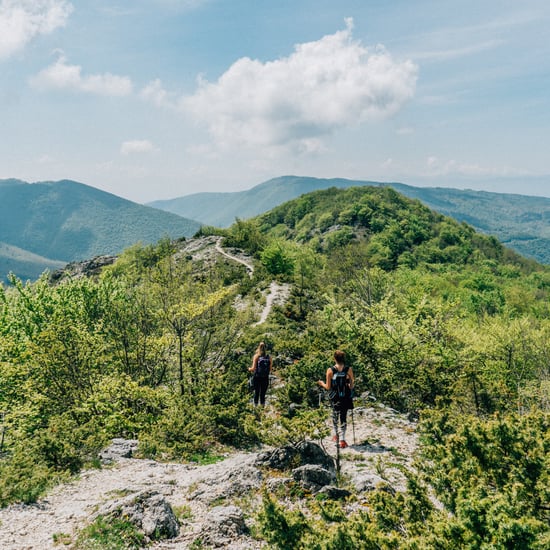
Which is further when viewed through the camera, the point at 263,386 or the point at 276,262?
the point at 276,262

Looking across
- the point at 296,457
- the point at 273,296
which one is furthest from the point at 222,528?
the point at 273,296

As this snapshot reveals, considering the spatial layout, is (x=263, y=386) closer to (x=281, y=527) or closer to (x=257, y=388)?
(x=257, y=388)

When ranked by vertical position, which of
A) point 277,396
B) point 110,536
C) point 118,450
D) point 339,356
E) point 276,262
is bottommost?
point 277,396

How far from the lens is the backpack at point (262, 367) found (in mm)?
14516

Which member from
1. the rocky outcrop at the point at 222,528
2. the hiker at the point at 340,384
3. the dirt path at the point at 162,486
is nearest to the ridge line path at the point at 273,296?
the dirt path at the point at 162,486

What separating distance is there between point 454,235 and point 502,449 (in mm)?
130578

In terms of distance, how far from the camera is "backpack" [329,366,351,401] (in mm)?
11180

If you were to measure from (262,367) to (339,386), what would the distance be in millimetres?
4023

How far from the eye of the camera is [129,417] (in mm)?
14398

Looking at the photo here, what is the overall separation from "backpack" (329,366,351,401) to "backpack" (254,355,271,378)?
3707 mm

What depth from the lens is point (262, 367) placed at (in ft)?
47.9

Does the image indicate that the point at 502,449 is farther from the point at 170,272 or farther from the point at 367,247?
the point at 367,247

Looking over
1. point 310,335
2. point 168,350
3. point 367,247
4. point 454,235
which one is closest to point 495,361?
point 310,335

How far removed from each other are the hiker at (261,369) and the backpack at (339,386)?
370 cm
